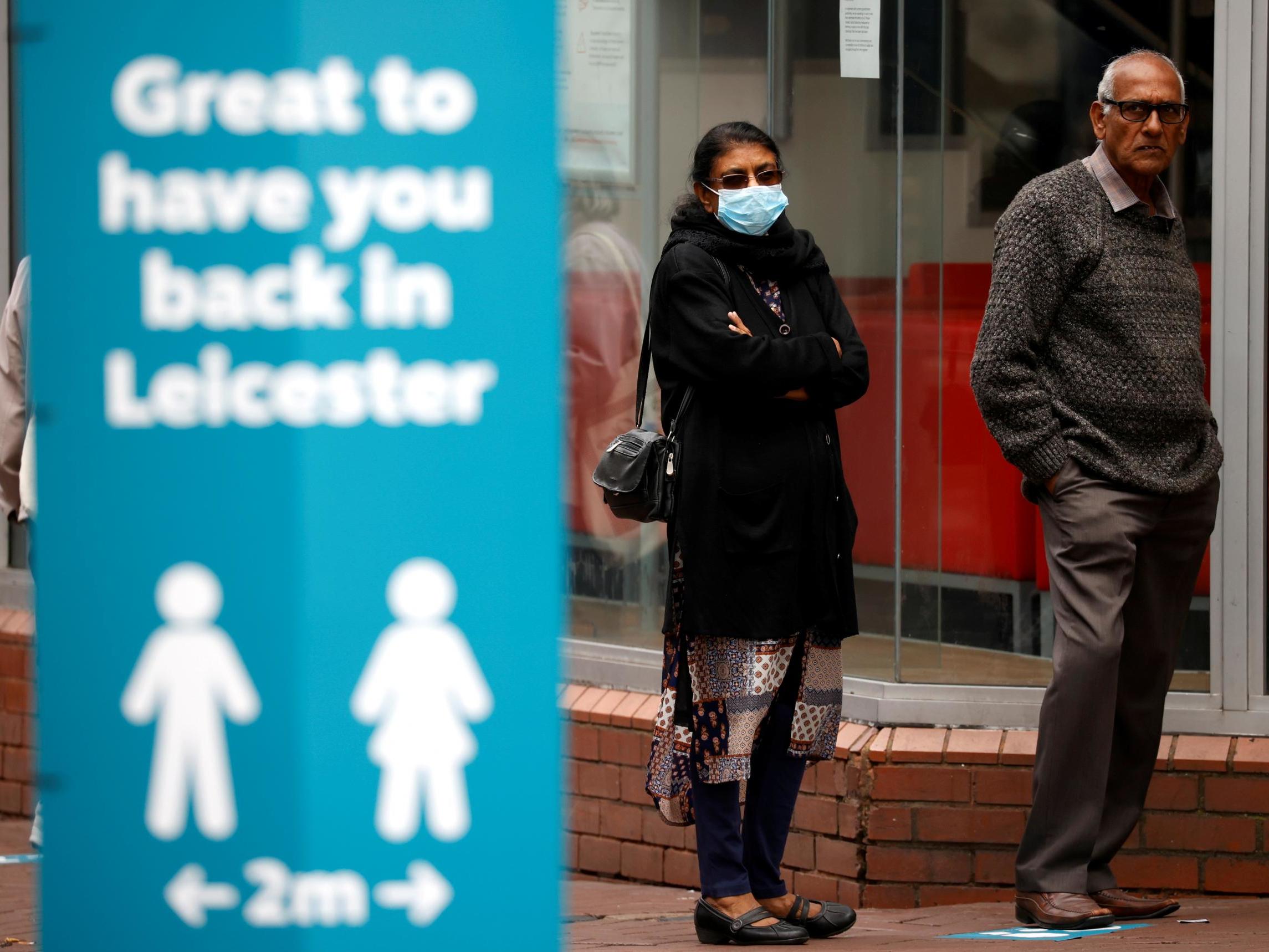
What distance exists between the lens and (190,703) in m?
1.74

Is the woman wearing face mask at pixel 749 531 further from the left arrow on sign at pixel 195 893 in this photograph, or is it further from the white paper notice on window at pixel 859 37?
the left arrow on sign at pixel 195 893

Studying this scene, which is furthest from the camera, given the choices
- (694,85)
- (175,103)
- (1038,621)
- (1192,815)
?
(694,85)

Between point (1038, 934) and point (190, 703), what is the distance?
2971mm

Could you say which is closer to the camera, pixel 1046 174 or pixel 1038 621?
pixel 1046 174

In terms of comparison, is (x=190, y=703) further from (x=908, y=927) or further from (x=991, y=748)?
(x=991, y=748)

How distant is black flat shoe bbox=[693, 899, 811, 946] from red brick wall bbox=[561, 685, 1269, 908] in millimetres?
707

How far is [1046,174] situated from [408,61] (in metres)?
2.85

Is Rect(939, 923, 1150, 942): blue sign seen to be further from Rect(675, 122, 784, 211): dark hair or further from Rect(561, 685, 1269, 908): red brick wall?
Rect(675, 122, 784, 211): dark hair

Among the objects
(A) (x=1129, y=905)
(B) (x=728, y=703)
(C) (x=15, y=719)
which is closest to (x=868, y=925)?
(A) (x=1129, y=905)

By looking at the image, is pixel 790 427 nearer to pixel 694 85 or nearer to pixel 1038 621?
pixel 1038 621

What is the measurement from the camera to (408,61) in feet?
5.73

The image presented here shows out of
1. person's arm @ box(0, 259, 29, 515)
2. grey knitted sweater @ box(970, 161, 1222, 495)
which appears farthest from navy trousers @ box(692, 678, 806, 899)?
person's arm @ box(0, 259, 29, 515)

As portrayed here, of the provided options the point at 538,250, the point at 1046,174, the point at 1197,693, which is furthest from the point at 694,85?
the point at 538,250

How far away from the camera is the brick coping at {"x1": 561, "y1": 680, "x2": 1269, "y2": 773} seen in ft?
15.6
